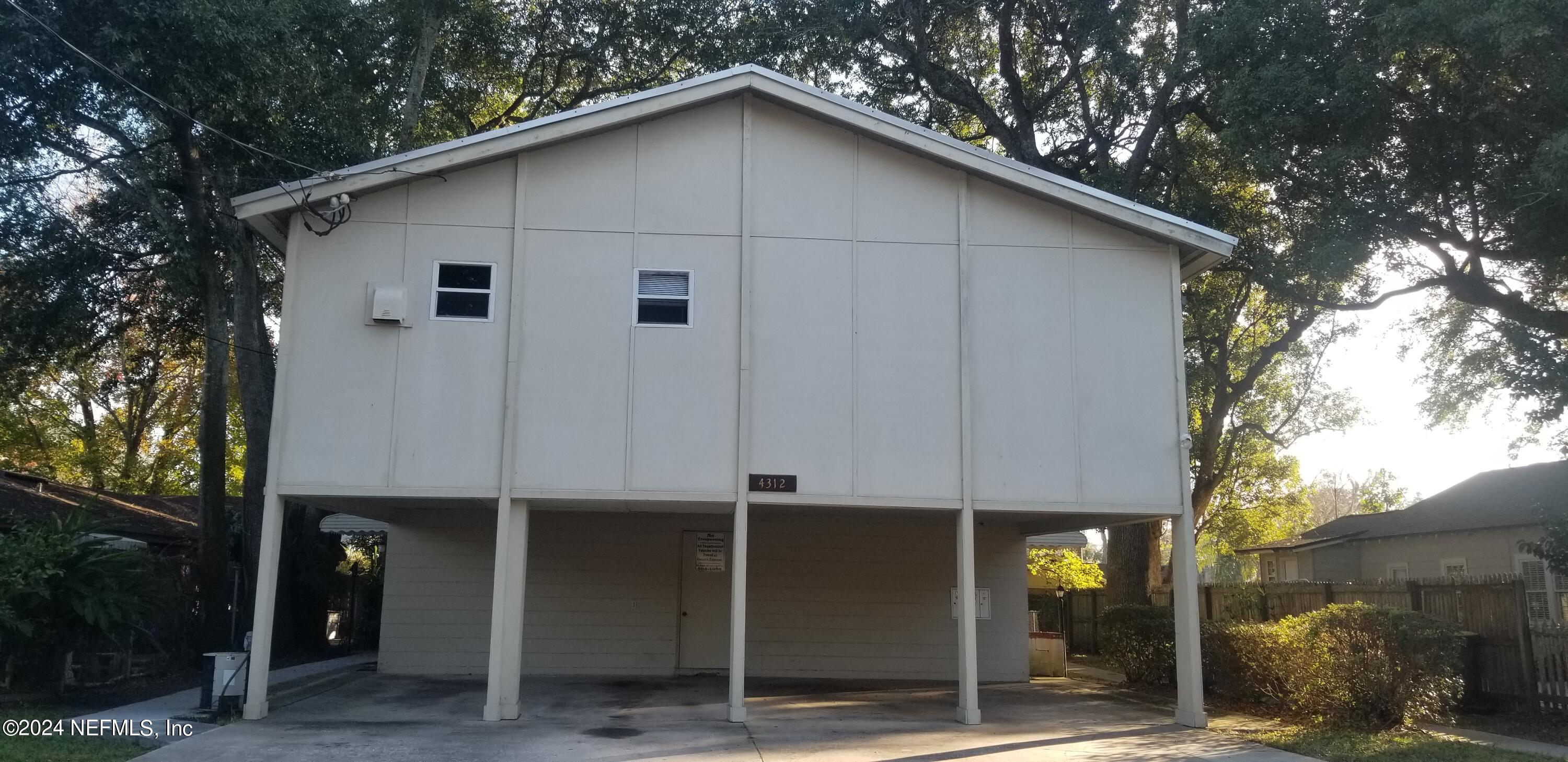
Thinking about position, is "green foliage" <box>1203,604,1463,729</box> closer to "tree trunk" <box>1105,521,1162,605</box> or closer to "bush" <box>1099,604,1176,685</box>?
"bush" <box>1099,604,1176,685</box>

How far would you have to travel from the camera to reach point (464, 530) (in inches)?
683

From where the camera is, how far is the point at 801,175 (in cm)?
1347

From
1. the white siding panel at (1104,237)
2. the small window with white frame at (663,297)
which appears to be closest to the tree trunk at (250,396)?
the small window with white frame at (663,297)

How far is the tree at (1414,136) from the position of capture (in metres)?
13.8

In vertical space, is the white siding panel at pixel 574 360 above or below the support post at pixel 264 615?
above

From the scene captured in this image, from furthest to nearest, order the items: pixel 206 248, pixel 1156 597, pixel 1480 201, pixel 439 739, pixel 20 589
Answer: pixel 1156 597
pixel 206 248
pixel 1480 201
pixel 20 589
pixel 439 739

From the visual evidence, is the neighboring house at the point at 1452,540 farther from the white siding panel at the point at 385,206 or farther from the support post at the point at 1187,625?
the white siding panel at the point at 385,206

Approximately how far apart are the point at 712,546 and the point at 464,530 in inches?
153

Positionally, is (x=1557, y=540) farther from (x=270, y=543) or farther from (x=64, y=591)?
(x=64, y=591)

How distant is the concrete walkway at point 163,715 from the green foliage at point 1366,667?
11905mm

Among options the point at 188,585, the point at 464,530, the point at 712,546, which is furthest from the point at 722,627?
the point at 188,585

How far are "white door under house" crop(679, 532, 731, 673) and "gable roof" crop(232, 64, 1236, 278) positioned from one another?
6966 millimetres

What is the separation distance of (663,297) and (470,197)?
100 inches

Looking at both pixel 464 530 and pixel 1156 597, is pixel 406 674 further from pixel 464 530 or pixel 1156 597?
pixel 1156 597
